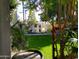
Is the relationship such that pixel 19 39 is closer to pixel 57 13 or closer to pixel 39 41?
pixel 39 41

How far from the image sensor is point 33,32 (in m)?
2.28

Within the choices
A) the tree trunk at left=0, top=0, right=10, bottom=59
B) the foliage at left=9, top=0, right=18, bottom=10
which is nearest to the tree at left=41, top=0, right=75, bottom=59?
the foliage at left=9, top=0, right=18, bottom=10

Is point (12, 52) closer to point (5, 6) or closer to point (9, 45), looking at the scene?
point (9, 45)

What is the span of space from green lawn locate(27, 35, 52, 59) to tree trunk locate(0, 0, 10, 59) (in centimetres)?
28

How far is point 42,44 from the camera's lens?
2311mm

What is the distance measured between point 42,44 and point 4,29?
0.50 m

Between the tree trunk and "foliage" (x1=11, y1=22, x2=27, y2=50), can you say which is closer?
the tree trunk

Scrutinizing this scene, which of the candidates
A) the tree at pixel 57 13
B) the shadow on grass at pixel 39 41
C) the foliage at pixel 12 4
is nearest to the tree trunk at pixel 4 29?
the foliage at pixel 12 4

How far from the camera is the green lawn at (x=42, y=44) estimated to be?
2.29 metres

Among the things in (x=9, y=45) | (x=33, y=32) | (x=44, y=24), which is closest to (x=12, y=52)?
(x=9, y=45)

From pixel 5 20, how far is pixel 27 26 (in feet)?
0.94

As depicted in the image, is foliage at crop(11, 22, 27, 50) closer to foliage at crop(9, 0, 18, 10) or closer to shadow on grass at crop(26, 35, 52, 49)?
shadow on grass at crop(26, 35, 52, 49)

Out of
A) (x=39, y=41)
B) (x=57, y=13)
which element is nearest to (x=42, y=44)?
(x=39, y=41)

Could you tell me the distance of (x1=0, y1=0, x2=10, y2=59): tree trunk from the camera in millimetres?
2197
